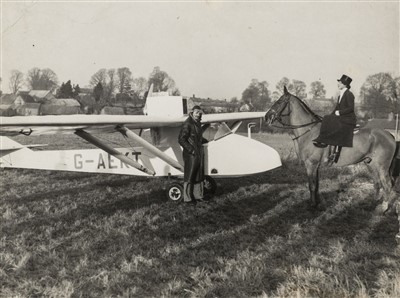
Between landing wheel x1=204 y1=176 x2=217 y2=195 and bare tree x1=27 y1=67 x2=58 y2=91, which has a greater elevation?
bare tree x1=27 y1=67 x2=58 y2=91

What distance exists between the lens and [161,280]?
428 cm

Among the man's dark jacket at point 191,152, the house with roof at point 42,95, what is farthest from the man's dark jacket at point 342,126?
the house with roof at point 42,95

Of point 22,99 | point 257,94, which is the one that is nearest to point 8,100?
point 22,99

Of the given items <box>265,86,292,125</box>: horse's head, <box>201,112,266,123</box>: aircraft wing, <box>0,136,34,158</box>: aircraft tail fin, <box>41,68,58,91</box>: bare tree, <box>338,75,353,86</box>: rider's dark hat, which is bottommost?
<box>0,136,34,158</box>: aircraft tail fin

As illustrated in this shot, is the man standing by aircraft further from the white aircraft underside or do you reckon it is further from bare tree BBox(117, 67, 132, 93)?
bare tree BBox(117, 67, 132, 93)

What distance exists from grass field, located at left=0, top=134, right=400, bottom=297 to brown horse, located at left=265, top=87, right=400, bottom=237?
56cm

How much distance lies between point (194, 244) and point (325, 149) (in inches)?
157

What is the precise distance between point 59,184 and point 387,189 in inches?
327

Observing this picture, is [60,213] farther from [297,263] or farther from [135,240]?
[297,263]

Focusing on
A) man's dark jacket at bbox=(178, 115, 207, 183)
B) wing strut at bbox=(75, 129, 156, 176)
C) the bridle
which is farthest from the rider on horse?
wing strut at bbox=(75, 129, 156, 176)

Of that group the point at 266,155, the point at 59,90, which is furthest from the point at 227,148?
the point at 59,90

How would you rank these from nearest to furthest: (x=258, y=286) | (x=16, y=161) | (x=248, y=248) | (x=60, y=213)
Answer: (x=258, y=286) < (x=248, y=248) < (x=60, y=213) < (x=16, y=161)

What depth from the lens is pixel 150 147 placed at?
7801mm

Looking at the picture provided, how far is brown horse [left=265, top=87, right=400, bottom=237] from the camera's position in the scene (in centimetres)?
768
